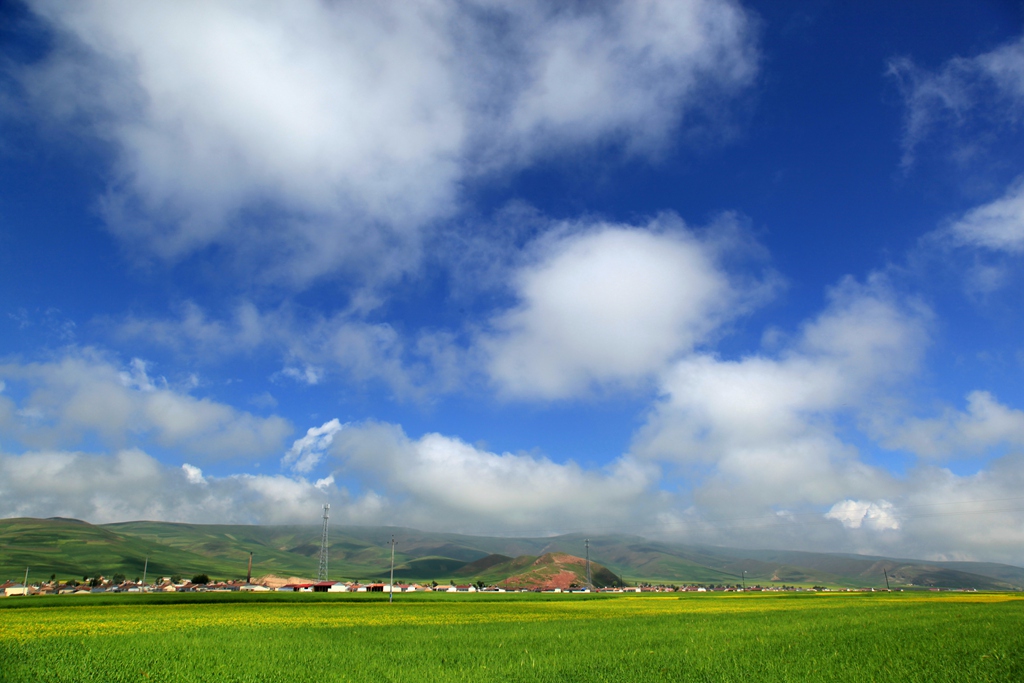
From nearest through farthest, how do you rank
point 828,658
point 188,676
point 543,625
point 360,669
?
1. point 188,676
2. point 360,669
3. point 828,658
4. point 543,625

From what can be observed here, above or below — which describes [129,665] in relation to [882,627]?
above

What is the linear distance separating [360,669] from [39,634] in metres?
31.1

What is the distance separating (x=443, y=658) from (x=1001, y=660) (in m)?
31.7

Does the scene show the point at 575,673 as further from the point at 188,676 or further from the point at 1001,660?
the point at 1001,660

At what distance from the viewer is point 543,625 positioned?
54844 mm

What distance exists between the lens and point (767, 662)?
3173 centimetres

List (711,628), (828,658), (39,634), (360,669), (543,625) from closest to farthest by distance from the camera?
(360,669) → (828,658) → (39,634) → (711,628) → (543,625)

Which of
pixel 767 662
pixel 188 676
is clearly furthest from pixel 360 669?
pixel 767 662

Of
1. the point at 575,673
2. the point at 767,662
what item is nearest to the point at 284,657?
the point at 575,673

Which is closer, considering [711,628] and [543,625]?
[711,628]

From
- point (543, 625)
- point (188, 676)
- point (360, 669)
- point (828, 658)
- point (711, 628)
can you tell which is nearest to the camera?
point (188, 676)

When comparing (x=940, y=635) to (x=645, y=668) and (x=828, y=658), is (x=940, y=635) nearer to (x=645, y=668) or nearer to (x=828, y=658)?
(x=828, y=658)

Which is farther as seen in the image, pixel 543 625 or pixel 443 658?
pixel 543 625

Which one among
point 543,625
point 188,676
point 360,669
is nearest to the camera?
point 188,676
